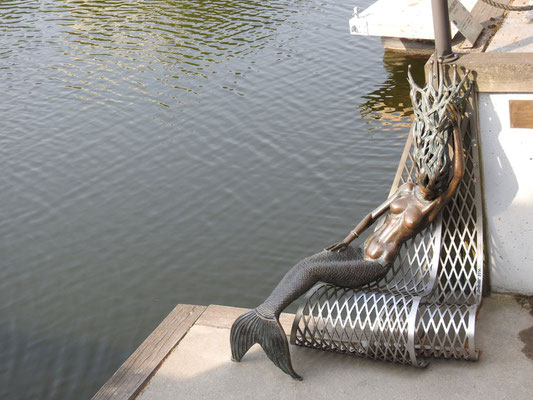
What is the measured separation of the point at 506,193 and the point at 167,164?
6.61m

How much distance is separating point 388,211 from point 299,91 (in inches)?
310

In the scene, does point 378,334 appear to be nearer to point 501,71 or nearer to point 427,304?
point 427,304

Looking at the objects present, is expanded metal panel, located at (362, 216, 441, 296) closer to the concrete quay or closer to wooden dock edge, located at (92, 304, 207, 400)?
the concrete quay

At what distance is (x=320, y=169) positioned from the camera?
35.1ft

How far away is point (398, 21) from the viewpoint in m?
14.3

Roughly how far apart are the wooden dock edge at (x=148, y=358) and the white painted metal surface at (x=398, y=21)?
30.8 feet

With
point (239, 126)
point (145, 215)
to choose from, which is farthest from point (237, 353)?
point (239, 126)

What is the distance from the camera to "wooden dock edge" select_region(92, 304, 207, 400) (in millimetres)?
5488

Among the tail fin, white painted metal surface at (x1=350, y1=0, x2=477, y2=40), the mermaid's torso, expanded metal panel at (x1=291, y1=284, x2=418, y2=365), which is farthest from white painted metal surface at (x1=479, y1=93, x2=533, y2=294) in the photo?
white painted metal surface at (x1=350, y1=0, x2=477, y2=40)

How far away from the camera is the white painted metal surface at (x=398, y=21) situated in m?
14.3

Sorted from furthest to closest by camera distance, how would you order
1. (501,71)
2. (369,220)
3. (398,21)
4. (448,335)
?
(398,21) → (369,220) → (501,71) → (448,335)

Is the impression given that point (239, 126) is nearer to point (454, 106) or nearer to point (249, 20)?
point (249, 20)

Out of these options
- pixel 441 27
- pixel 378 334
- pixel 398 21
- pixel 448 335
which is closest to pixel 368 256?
pixel 378 334

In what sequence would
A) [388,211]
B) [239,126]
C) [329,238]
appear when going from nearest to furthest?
[388,211] < [329,238] < [239,126]
